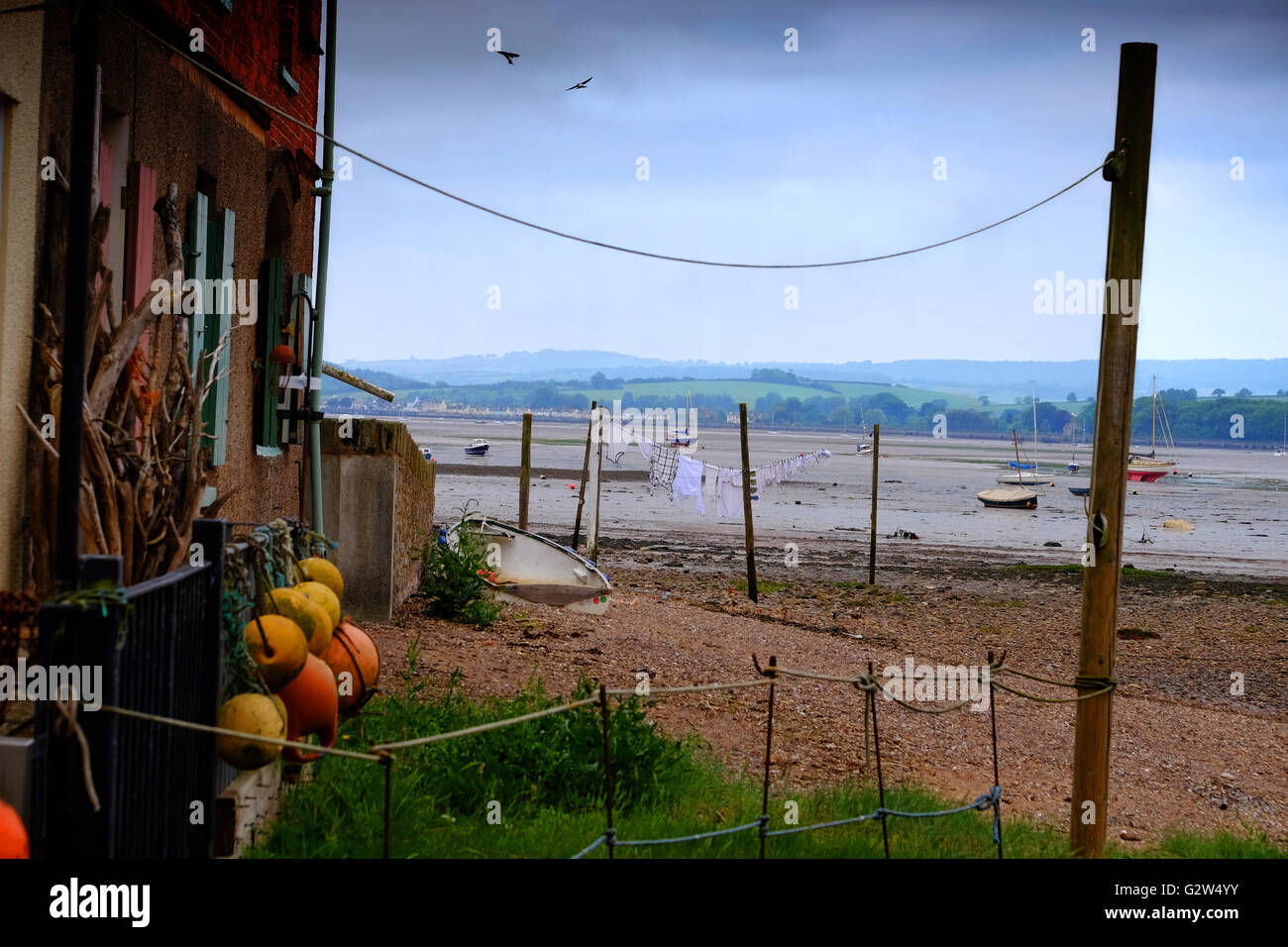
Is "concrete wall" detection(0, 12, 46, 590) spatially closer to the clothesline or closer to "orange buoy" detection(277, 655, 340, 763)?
"orange buoy" detection(277, 655, 340, 763)

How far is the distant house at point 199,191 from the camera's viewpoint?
522cm

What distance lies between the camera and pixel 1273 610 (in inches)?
829

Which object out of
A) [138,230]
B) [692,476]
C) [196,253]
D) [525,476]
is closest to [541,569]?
[525,476]

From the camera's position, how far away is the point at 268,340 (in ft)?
31.2

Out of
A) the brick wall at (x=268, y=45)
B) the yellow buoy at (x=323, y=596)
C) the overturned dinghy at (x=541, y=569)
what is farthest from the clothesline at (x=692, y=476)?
the yellow buoy at (x=323, y=596)

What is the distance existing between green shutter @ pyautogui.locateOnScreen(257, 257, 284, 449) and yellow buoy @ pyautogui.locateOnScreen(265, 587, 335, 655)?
4051 mm

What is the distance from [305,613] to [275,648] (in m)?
0.52

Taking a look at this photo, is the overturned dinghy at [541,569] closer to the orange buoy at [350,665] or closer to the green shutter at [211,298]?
the green shutter at [211,298]

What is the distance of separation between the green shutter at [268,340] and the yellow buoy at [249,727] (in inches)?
193

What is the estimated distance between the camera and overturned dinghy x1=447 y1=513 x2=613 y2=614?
14.0 m

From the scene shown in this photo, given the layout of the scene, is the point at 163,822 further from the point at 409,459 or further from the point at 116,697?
the point at 409,459

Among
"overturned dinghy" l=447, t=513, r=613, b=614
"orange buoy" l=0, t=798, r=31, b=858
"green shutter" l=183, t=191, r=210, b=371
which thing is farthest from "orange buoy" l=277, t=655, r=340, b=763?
Result: "overturned dinghy" l=447, t=513, r=613, b=614

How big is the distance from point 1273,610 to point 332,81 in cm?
1861
